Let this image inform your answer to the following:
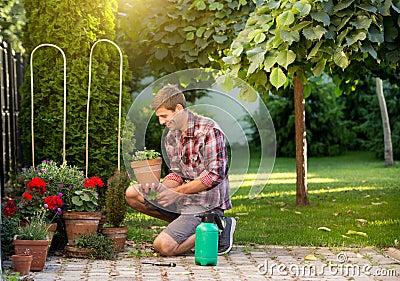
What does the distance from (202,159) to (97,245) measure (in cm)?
92

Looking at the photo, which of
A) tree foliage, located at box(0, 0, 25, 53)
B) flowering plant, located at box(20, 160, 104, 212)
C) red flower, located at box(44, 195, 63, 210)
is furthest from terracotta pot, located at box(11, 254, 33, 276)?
tree foliage, located at box(0, 0, 25, 53)

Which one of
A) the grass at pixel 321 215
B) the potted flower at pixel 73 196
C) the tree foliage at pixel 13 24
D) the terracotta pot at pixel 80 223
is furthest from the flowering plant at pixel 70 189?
the tree foliage at pixel 13 24

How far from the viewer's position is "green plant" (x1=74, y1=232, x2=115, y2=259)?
16.1 ft

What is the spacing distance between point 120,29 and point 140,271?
14.1 feet

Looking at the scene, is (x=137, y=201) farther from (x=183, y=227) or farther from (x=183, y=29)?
(x=183, y=29)

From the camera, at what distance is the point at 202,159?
196 inches

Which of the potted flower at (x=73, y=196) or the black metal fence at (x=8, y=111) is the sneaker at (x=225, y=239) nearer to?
the potted flower at (x=73, y=196)

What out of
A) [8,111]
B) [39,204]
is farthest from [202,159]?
[8,111]

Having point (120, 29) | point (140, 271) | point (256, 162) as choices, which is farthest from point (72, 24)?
point (140, 271)

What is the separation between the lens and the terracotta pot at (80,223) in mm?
5023

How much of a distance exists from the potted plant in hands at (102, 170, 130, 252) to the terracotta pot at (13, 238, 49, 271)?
74 cm

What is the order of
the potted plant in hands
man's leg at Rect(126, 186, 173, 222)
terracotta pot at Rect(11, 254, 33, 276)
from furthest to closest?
man's leg at Rect(126, 186, 173, 222), the potted plant in hands, terracotta pot at Rect(11, 254, 33, 276)

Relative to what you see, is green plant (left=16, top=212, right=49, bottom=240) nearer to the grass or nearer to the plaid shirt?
the plaid shirt

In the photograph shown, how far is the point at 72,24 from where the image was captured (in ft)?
21.3
